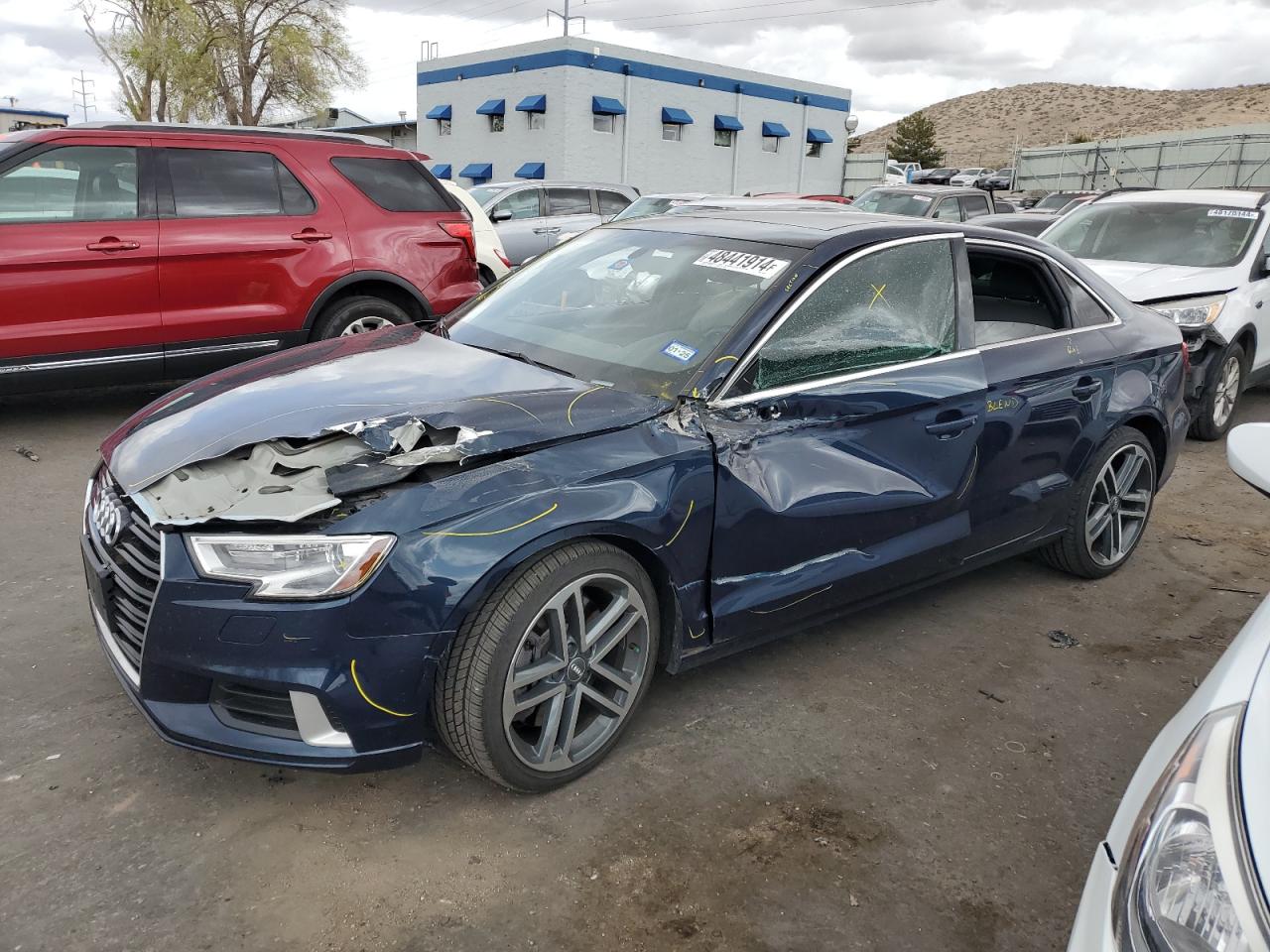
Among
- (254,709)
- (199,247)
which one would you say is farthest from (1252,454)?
(199,247)

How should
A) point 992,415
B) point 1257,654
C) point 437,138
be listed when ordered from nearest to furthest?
point 1257,654 < point 992,415 < point 437,138

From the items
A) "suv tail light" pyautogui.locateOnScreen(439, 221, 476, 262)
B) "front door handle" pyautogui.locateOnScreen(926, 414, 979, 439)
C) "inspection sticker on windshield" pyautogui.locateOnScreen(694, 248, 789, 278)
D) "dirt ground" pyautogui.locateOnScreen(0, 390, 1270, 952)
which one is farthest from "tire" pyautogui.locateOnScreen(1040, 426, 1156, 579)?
"suv tail light" pyautogui.locateOnScreen(439, 221, 476, 262)

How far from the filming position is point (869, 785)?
298 centimetres

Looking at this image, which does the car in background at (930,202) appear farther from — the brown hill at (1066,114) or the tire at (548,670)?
the brown hill at (1066,114)

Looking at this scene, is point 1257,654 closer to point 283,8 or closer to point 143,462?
point 143,462

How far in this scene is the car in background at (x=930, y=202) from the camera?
14.1 metres

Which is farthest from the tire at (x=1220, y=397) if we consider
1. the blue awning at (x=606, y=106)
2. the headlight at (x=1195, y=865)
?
the blue awning at (x=606, y=106)

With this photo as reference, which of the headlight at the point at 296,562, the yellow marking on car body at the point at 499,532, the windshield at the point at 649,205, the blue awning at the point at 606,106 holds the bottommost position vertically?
the headlight at the point at 296,562

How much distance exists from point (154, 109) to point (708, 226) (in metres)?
42.7

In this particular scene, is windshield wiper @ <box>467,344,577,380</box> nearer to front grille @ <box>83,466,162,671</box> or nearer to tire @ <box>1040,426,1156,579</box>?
front grille @ <box>83,466,162,671</box>

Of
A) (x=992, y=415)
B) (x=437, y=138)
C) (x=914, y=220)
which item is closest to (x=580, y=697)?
(x=992, y=415)

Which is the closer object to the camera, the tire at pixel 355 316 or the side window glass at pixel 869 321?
the side window glass at pixel 869 321

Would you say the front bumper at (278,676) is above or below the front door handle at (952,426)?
below

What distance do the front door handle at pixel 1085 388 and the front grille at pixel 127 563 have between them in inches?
137
